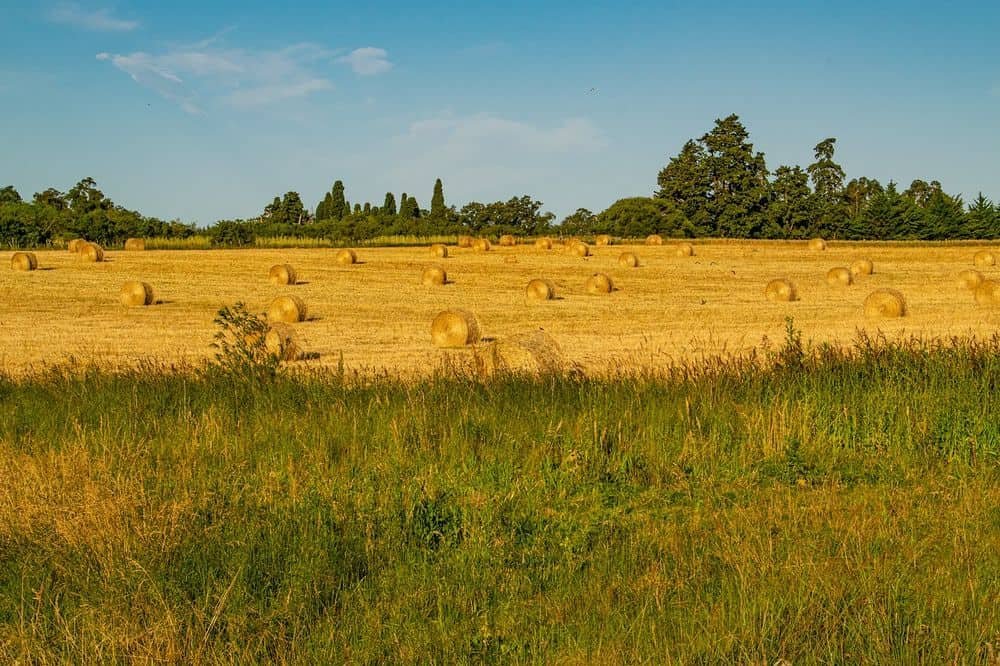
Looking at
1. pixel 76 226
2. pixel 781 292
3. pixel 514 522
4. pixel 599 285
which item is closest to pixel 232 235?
pixel 76 226

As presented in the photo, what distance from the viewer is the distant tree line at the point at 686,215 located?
63438mm

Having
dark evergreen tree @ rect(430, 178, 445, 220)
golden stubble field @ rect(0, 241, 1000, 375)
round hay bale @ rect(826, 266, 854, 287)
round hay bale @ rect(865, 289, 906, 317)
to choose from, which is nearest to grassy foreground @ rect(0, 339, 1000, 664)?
golden stubble field @ rect(0, 241, 1000, 375)

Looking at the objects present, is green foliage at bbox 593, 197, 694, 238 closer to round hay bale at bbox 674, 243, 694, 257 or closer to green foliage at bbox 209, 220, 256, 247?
round hay bale at bbox 674, 243, 694, 257

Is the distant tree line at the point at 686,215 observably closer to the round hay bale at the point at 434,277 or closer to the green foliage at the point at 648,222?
the green foliage at the point at 648,222

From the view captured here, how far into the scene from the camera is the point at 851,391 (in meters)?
9.05

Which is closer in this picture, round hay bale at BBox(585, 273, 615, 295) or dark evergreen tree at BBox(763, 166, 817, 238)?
round hay bale at BBox(585, 273, 615, 295)

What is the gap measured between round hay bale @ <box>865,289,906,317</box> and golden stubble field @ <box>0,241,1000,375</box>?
0.35 m

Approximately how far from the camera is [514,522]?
236 inches

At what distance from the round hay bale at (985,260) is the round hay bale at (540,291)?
74.3ft

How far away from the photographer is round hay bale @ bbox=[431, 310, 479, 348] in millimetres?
20109

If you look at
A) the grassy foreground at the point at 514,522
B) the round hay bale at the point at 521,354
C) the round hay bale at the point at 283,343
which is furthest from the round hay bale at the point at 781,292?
the grassy foreground at the point at 514,522

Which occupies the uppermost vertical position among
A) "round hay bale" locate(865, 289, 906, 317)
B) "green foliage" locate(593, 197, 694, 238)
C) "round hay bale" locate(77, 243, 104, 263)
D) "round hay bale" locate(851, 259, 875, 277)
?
"green foliage" locate(593, 197, 694, 238)

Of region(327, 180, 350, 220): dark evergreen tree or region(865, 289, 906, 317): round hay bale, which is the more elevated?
region(327, 180, 350, 220): dark evergreen tree

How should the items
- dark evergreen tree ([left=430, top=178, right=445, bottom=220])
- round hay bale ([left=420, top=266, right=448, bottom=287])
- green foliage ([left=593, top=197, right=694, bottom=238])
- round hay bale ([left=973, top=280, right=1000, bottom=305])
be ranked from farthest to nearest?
dark evergreen tree ([left=430, top=178, right=445, bottom=220]) → green foliage ([left=593, top=197, right=694, bottom=238]) → round hay bale ([left=420, top=266, right=448, bottom=287]) → round hay bale ([left=973, top=280, right=1000, bottom=305])
